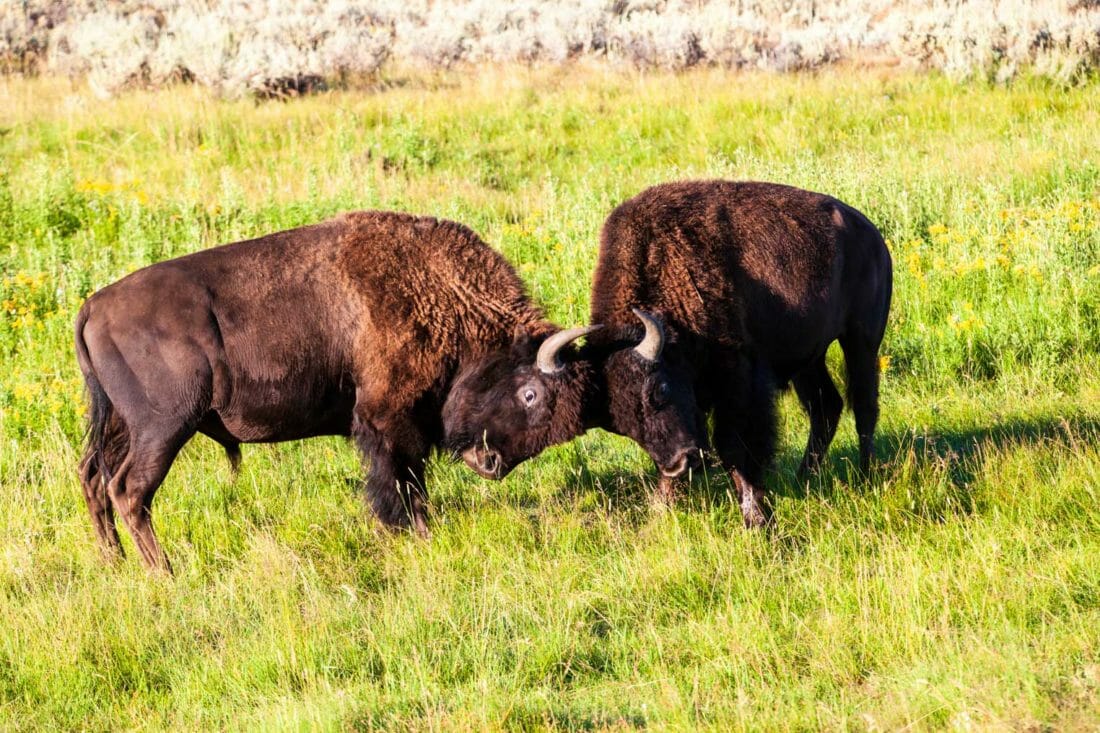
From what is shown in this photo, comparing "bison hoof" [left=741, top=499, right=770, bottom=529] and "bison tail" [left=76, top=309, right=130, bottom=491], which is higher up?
"bison tail" [left=76, top=309, right=130, bottom=491]

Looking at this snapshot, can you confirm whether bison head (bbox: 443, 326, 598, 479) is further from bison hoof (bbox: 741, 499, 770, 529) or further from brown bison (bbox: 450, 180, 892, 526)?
bison hoof (bbox: 741, 499, 770, 529)

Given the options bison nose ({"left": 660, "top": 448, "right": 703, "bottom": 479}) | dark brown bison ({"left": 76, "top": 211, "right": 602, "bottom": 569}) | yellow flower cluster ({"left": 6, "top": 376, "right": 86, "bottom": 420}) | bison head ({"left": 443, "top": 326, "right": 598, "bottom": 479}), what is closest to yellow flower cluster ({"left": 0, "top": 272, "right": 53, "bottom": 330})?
yellow flower cluster ({"left": 6, "top": 376, "right": 86, "bottom": 420})

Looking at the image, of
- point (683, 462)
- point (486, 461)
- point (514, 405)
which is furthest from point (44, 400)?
point (683, 462)

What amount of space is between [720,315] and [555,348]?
101cm

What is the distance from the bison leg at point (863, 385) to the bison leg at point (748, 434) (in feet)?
2.98

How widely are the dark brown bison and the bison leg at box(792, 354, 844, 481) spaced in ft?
6.50

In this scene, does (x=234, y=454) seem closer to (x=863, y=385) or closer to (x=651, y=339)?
(x=651, y=339)

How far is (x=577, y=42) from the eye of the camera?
18.8 metres

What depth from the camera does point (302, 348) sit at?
6852mm

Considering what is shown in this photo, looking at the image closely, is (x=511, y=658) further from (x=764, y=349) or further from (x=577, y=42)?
(x=577, y=42)

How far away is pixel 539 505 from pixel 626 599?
1445mm

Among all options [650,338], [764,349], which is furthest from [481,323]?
[764,349]

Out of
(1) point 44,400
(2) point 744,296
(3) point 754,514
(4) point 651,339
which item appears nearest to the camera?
(4) point 651,339

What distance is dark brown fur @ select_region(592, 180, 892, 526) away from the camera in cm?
688
